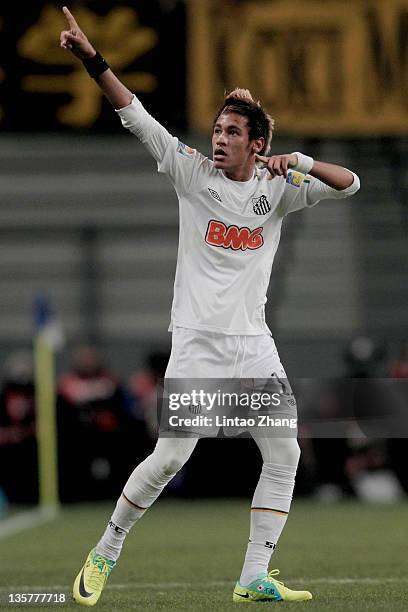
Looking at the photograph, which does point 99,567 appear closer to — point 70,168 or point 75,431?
point 75,431

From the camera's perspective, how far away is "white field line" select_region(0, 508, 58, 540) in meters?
12.0

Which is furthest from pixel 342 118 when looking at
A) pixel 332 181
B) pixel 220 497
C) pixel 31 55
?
pixel 332 181

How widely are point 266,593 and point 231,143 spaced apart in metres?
2.10

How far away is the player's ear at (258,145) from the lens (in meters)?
6.58

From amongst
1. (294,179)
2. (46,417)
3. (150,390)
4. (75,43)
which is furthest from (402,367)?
(75,43)

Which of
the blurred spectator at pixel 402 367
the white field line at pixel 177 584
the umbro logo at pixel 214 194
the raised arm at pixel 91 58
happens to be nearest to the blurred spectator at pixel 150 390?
the blurred spectator at pixel 402 367

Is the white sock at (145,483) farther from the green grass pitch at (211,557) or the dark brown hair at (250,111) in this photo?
the dark brown hair at (250,111)

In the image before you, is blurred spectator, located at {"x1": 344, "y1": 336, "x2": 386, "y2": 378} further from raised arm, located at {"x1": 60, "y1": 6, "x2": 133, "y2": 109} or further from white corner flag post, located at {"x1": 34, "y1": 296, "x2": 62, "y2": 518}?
raised arm, located at {"x1": 60, "y1": 6, "x2": 133, "y2": 109}

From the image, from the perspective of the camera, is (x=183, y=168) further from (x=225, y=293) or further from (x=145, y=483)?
(x=145, y=483)

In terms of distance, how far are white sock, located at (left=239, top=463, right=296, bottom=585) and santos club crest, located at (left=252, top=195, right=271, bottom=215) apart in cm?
119

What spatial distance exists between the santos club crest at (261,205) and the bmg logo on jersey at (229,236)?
0.36 feet

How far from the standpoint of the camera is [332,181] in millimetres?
6488

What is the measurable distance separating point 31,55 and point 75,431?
14.6ft

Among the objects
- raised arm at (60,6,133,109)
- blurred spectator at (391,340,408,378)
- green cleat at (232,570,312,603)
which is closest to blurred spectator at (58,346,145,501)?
blurred spectator at (391,340,408,378)
